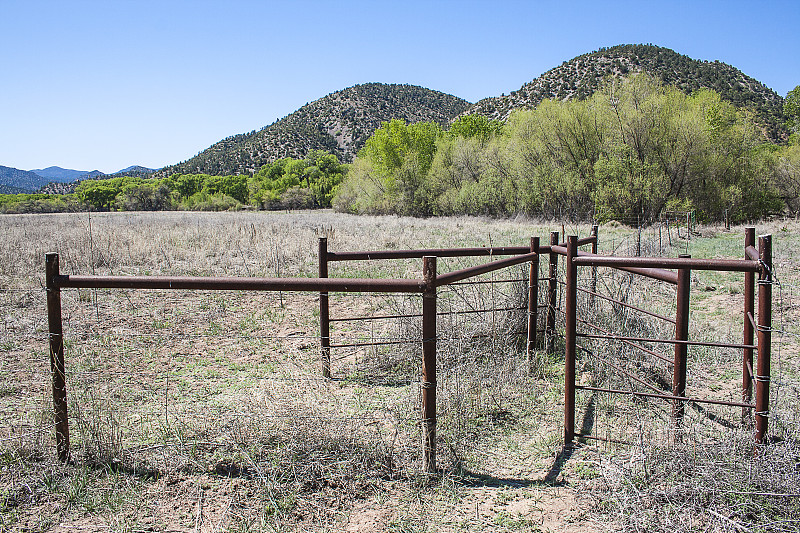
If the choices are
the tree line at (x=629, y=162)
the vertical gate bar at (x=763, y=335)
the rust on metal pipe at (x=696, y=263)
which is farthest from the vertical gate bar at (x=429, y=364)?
the tree line at (x=629, y=162)

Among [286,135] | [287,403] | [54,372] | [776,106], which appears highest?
[286,135]

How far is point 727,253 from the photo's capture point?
12.7 m

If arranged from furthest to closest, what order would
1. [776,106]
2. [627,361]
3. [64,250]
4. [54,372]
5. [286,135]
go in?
[286,135], [776,106], [64,250], [627,361], [54,372]

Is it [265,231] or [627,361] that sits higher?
[265,231]

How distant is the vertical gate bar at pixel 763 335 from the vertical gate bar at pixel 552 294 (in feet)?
7.00

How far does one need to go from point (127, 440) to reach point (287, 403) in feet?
3.76

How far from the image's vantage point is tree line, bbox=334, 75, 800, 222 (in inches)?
1063

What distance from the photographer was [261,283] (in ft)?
9.02

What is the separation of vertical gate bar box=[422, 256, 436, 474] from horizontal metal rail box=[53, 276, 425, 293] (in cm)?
6

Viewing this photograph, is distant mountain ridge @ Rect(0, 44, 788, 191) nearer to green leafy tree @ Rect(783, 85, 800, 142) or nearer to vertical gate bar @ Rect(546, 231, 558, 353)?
green leafy tree @ Rect(783, 85, 800, 142)

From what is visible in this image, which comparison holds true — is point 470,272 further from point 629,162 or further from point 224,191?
point 224,191

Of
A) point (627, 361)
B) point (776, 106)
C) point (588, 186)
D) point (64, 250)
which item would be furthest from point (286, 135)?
point (627, 361)

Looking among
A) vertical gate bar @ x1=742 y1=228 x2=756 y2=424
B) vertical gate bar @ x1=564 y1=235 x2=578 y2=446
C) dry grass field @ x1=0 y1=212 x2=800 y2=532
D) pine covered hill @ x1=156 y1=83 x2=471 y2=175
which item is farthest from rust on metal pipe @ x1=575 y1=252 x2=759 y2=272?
pine covered hill @ x1=156 y1=83 x2=471 y2=175

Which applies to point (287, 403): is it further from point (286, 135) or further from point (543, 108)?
point (286, 135)
